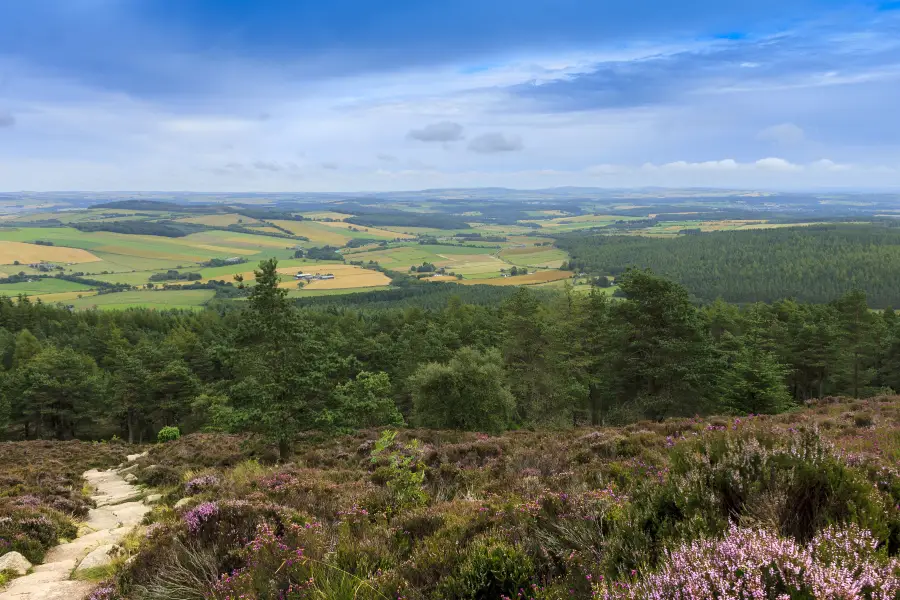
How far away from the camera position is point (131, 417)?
158ft

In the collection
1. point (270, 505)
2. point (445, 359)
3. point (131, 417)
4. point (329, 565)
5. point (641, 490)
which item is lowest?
point (131, 417)

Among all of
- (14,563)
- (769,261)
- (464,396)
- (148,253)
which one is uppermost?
(14,563)

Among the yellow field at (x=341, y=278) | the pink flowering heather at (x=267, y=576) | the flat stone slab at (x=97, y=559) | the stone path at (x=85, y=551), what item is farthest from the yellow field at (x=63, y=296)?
the pink flowering heather at (x=267, y=576)

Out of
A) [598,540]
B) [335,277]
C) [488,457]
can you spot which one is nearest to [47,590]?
[598,540]

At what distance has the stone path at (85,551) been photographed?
672 cm

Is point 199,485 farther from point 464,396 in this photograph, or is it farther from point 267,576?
point 464,396

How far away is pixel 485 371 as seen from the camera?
1115 inches

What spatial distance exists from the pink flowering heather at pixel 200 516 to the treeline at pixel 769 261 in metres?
123

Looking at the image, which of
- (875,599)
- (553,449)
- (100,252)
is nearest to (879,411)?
(553,449)

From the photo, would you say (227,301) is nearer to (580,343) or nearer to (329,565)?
(580,343)

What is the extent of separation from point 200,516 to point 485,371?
22.4m

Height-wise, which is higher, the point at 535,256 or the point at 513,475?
the point at 513,475

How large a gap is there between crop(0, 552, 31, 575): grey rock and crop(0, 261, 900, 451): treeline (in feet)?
27.9

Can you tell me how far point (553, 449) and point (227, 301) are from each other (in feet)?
371
